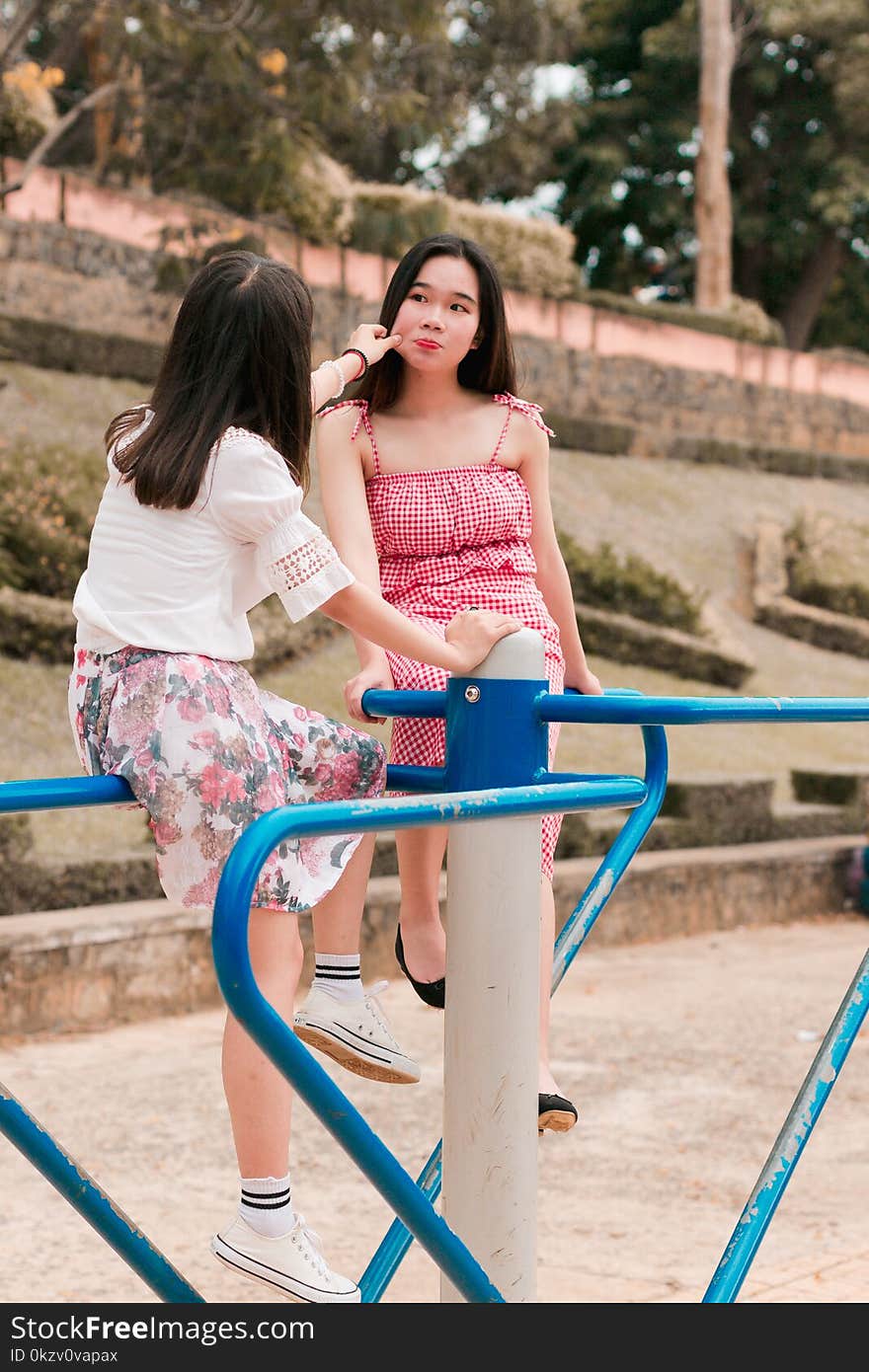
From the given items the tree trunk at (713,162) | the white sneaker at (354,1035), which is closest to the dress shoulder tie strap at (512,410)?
the white sneaker at (354,1035)

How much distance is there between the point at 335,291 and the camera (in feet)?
47.2

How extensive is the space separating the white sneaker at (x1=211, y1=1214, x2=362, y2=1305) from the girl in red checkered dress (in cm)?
59

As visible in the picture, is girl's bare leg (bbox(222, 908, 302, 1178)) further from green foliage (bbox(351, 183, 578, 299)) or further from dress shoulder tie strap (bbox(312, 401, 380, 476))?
green foliage (bbox(351, 183, 578, 299))

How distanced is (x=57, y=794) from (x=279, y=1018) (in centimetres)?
42

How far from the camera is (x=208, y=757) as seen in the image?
1.96 metres

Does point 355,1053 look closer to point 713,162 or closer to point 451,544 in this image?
point 451,544

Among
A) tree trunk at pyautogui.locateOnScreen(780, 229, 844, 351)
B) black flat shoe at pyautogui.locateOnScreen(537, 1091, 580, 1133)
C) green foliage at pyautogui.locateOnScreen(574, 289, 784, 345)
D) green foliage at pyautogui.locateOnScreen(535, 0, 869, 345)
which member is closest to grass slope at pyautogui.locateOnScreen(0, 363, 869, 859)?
green foliage at pyautogui.locateOnScreen(574, 289, 784, 345)

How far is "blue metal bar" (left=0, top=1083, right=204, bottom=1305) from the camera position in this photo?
1.68 metres

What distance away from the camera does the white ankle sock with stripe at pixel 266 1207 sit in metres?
1.97

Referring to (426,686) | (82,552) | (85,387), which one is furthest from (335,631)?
(426,686)

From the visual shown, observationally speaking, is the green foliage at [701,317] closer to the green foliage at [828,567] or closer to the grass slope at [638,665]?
the grass slope at [638,665]

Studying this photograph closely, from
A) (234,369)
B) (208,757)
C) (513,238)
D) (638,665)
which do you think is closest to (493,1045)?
(208,757)

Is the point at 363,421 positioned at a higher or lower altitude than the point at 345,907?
higher
